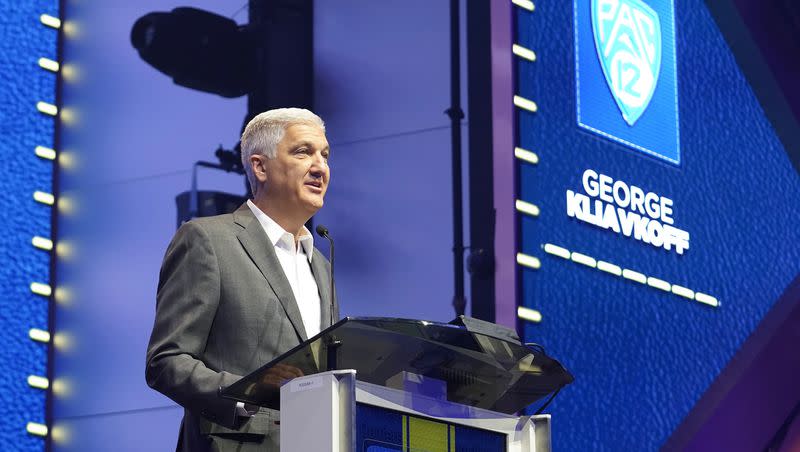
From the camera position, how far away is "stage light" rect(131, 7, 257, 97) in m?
4.68

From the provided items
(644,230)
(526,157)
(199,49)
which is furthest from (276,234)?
Result: (644,230)

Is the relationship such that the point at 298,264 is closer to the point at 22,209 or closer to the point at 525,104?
the point at 22,209

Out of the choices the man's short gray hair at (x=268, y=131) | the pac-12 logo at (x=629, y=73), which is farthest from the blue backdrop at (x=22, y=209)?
the pac-12 logo at (x=629, y=73)

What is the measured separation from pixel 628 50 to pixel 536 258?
113 centimetres

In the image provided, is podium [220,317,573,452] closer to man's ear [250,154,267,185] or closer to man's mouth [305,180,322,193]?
man's mouth [305,180,322,193]

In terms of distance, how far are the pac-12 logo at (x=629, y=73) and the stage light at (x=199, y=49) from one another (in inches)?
50.9

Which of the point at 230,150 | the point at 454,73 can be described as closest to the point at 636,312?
the point at 454,73

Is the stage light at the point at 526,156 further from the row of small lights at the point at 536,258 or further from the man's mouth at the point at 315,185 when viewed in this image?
the man's mouth at the point at 315,185

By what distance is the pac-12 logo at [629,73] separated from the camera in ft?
Result: 18.2

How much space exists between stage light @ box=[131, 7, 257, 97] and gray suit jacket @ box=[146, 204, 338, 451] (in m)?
1.75

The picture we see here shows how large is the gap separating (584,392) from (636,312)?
47 cm

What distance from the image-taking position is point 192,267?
9.59 feet

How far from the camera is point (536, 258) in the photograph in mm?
5039

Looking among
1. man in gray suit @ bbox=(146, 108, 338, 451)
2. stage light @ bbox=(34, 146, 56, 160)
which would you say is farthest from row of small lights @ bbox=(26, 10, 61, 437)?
man in gray suit @ bbox=(146, 108, 338, 451)
